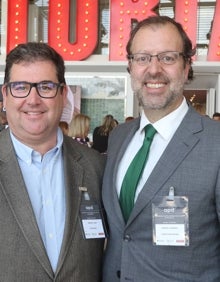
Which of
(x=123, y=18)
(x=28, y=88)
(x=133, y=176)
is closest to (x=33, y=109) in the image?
(x=28, y=88)

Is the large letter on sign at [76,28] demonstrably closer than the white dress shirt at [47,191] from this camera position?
No

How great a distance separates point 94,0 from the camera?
8203 millimetres

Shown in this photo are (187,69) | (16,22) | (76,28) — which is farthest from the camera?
(16,22)

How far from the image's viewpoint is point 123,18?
7961mm

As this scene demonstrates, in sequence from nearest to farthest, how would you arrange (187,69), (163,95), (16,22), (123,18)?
(163,95) < (187,69) < (123,18) < (16,22)

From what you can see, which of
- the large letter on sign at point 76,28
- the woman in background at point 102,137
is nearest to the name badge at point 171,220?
the woman in background at point 102,137

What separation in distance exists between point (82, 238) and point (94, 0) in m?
6.92

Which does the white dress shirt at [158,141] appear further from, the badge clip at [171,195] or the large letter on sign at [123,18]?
the large letter on sign at [123,18]

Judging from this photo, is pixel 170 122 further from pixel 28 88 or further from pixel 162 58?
pixel 28 88

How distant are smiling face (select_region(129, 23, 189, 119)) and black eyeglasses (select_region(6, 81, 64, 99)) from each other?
38 centimetres

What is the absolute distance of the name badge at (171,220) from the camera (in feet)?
5.77

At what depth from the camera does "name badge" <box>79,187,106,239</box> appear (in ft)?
6.38

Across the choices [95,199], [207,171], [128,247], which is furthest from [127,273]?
[207,171]

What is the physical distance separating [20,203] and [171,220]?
59 cm
